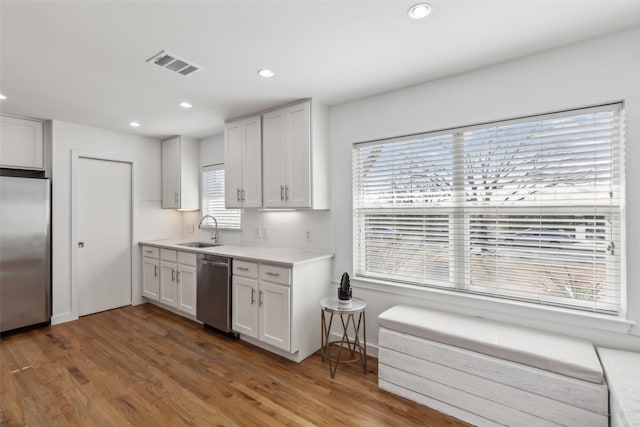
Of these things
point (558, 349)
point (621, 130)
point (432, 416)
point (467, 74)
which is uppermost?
point (467, 74)

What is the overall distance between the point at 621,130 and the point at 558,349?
4.63 ft

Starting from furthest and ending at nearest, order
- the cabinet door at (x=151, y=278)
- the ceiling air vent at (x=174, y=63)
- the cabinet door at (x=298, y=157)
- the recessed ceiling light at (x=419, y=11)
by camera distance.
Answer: the cabinet door at (x=151, y=278)
the cabinet door at (x=298, y=157)
the ceiling air vent at (x=174, y=63)
the recessed ceiling light at (x=419, y=11)

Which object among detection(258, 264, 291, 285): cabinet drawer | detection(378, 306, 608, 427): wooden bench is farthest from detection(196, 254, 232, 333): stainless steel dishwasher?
detection(378, 306, 608, 427): wooden bench

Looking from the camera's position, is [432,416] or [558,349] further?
[432,416]

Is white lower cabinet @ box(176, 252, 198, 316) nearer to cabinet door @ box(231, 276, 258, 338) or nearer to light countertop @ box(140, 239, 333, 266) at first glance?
light countertop @ box(140, 239, 333, 266)

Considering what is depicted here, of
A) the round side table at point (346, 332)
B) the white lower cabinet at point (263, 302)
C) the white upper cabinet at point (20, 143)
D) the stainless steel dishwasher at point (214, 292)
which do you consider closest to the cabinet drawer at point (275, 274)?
the white lower cabinet at point (263, 302)

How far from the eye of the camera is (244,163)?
11.6 ft

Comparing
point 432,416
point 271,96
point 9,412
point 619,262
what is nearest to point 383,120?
point 271,96

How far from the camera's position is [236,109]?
3352mm

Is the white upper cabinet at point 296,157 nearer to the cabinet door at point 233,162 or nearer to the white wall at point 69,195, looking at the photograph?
the cabinet door at point 233,162

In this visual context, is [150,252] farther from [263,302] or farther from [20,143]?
[263,302]

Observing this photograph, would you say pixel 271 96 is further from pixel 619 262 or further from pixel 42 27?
pixel 619 262

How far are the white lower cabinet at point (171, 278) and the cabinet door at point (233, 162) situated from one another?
2.71ft

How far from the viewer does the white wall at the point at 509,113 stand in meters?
1.89
